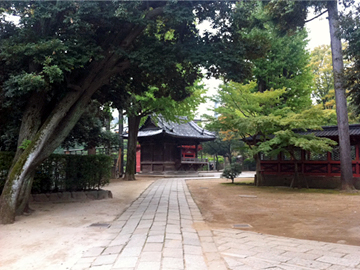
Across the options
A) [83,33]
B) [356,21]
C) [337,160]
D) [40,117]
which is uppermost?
[83,33]

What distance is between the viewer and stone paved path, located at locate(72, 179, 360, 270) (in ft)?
11.4

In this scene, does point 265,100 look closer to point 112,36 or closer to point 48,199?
point 112,36

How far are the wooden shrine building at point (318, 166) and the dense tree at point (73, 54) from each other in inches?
371

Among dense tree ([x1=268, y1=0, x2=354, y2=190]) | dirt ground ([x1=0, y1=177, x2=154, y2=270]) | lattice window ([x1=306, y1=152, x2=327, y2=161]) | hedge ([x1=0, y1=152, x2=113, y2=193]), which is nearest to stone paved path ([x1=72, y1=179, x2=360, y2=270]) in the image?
dirt ground ([x1=0, y1=177, x2=154, y2=270])

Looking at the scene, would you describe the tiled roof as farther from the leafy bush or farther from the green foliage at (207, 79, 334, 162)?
the green foliage at (207, 79, 334, 162)

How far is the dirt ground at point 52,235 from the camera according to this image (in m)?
3.79

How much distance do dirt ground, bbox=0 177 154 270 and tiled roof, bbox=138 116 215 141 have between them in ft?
56.4

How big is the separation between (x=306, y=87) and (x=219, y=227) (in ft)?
52.0

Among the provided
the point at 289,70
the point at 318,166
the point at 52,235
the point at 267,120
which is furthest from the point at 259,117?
the point at 52,235

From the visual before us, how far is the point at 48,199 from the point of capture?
28.7 ft

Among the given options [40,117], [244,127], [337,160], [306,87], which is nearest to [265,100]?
[244,127]

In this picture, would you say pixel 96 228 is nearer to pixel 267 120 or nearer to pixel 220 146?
pixel 267 120

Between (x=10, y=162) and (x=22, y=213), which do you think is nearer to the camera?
(x=22, y=213)

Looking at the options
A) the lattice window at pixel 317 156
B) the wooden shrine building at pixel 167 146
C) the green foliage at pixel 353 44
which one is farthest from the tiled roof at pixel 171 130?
the green foliage at pixel 353 44
